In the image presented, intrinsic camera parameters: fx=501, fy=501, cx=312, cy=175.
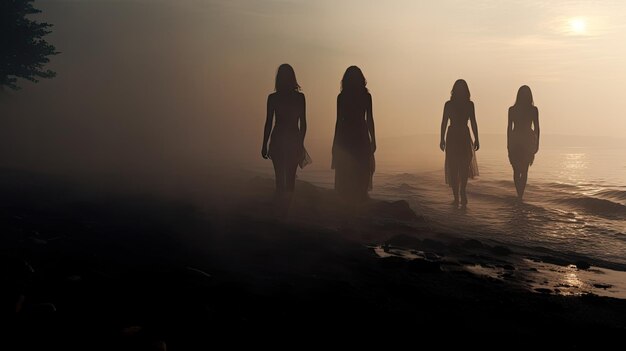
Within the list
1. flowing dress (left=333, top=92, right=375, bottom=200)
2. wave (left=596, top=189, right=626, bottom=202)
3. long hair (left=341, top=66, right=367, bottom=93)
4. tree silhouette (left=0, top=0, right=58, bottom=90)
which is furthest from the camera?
tree silhouette (left=0, top=0, right=58, bottom=90)

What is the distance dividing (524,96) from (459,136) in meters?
2.58

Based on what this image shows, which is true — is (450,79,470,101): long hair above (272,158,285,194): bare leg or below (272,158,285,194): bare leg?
above

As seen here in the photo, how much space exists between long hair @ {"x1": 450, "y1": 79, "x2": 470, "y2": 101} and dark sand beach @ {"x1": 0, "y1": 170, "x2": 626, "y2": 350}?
661cm

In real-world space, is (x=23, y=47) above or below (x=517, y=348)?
above

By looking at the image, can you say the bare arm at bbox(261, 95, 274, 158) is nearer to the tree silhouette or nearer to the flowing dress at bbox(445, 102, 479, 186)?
the flowing dress at bbox(445, 102, 479, 186)

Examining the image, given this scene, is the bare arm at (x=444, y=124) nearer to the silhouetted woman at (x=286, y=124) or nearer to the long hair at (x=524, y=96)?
the long hair at (x=524, y=96)

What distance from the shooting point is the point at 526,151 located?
15344 mm

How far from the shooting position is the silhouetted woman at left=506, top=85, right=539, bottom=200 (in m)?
15.0

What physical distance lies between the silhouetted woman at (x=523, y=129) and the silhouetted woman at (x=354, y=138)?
657 centimetres

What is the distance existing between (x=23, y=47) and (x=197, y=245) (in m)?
25.9

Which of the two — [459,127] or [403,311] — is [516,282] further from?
[459,127]

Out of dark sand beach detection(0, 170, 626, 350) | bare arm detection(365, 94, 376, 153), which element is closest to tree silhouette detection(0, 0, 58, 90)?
dark sand beach detection(0, 170, 626, 350)

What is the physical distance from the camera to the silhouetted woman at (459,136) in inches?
551

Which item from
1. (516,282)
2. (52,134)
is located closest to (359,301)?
(516,282)
